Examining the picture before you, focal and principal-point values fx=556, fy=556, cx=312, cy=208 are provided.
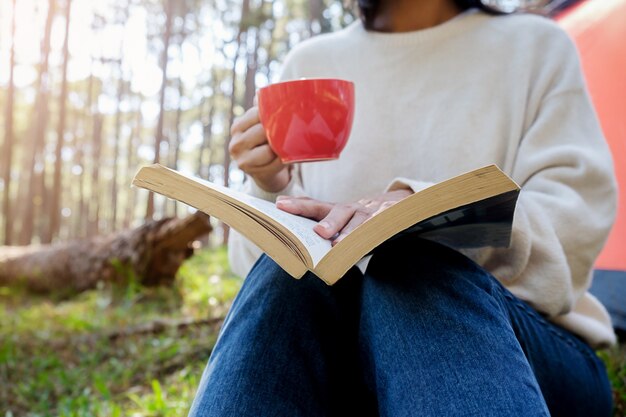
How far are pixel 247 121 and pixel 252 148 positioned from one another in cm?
4

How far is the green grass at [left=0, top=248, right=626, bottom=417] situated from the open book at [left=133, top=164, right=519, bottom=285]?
0.96 metres

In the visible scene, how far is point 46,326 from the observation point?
292cm

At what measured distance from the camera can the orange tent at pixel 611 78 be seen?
1.95 meters

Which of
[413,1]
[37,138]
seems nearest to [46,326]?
[413,1]

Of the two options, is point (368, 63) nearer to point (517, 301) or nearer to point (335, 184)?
point (335, 184)

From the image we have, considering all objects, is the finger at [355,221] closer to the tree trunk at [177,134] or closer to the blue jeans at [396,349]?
the blue jeans at [396,349]

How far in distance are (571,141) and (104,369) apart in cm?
184

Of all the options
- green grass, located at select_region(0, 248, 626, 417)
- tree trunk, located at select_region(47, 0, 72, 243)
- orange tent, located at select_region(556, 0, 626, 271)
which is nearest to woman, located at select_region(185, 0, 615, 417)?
green grass, located at select_region(0, 248, 626, 417)

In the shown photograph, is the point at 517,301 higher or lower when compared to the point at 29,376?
higher

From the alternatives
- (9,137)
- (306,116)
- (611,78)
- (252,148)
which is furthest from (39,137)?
(306,116)

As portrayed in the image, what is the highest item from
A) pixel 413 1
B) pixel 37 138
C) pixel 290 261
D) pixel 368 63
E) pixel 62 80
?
pixel 413 1

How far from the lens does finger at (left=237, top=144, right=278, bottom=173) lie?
87 centimetres

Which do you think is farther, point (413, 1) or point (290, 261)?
point (413, 1)

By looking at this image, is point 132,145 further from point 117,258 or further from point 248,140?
point 248,140
